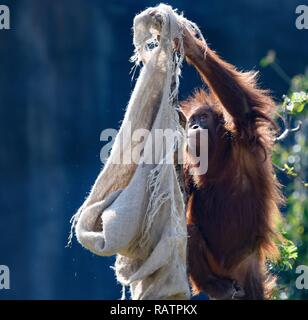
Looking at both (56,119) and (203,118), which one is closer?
(203,118)

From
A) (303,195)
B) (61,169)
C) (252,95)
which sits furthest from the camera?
(61,169)

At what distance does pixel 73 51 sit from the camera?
22.7ft

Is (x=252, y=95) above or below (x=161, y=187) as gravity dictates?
above

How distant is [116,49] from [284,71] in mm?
1261

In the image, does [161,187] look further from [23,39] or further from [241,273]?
[23,39]

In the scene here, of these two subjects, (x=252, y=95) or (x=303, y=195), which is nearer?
(x=252, y=95)

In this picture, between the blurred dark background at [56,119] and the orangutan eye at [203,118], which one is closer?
the orangutan eye at [203,118]

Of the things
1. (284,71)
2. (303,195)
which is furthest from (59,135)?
(303,195)

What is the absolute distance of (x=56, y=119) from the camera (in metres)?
6.81

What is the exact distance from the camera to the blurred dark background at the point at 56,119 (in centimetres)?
672

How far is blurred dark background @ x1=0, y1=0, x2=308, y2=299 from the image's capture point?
672cm

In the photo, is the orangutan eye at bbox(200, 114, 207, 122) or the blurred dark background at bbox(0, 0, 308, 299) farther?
the blurred dark background at bbox(0, 0, 308, 299)

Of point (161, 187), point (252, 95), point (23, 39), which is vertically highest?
point (23, 39)
